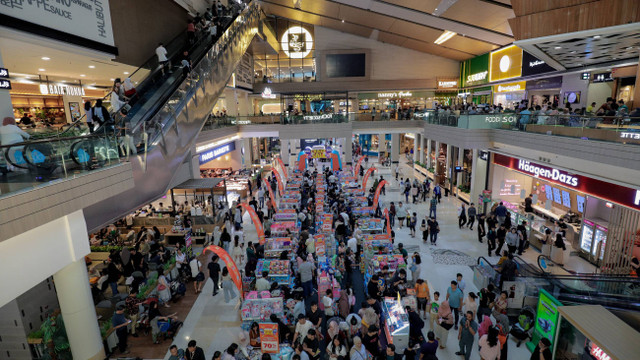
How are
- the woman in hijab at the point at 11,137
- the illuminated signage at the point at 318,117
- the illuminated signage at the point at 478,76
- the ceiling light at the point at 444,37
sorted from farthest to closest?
the illuminated signage at the point at 478,76
the illuminated signage at the point at 318,117
the ceiling light at the point at 444,37
the woman in hijab at the point at 11,137

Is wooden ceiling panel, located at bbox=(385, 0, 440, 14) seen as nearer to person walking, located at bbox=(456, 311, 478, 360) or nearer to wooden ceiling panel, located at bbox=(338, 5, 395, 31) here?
wooden ceiling panel, located at bbox=(338, 5, 395, 31)

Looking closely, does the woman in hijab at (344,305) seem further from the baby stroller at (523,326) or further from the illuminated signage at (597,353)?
the illuminated signage at (597,353)

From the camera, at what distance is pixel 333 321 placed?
21.5ft

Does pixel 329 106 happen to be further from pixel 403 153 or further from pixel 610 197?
pixel 610 197

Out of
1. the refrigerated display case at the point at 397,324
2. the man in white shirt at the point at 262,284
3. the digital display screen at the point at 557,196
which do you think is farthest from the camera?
the digital display screen at the point at 557,196

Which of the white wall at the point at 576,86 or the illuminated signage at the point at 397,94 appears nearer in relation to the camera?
the white wall at the point at 576,86

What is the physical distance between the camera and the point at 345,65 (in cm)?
2888

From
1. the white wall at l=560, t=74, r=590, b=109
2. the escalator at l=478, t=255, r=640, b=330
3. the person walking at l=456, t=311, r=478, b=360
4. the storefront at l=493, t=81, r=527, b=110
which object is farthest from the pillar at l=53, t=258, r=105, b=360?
the storefront at l=493, t=81, r=527, b=110

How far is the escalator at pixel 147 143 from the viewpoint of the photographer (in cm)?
513

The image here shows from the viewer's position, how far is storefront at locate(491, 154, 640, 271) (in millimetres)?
9086

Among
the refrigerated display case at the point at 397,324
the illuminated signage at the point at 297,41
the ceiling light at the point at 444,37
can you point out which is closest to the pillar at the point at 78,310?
the refrigerated display case at the point at 397,324

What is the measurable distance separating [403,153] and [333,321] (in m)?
31.3

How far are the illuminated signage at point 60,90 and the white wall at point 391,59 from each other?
2000cm

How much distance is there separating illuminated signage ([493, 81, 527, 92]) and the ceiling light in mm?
4611
